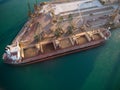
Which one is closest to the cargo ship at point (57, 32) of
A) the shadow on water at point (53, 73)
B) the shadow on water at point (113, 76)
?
the shadow on water at point (53, 73)

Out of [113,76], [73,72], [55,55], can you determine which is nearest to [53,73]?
[73,72]

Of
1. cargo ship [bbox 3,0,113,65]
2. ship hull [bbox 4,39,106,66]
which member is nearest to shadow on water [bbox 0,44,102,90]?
ship hull [bbox 4,39,106,66]

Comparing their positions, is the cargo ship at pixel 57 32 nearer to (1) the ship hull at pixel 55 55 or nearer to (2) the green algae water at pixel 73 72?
(1) the ship hull at pixel 55 55

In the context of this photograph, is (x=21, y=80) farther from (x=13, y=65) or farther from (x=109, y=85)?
(x=109, y=85)

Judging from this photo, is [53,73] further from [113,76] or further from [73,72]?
[113,76]

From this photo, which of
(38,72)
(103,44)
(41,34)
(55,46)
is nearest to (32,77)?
(38,72)

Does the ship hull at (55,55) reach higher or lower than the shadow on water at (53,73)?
higher
